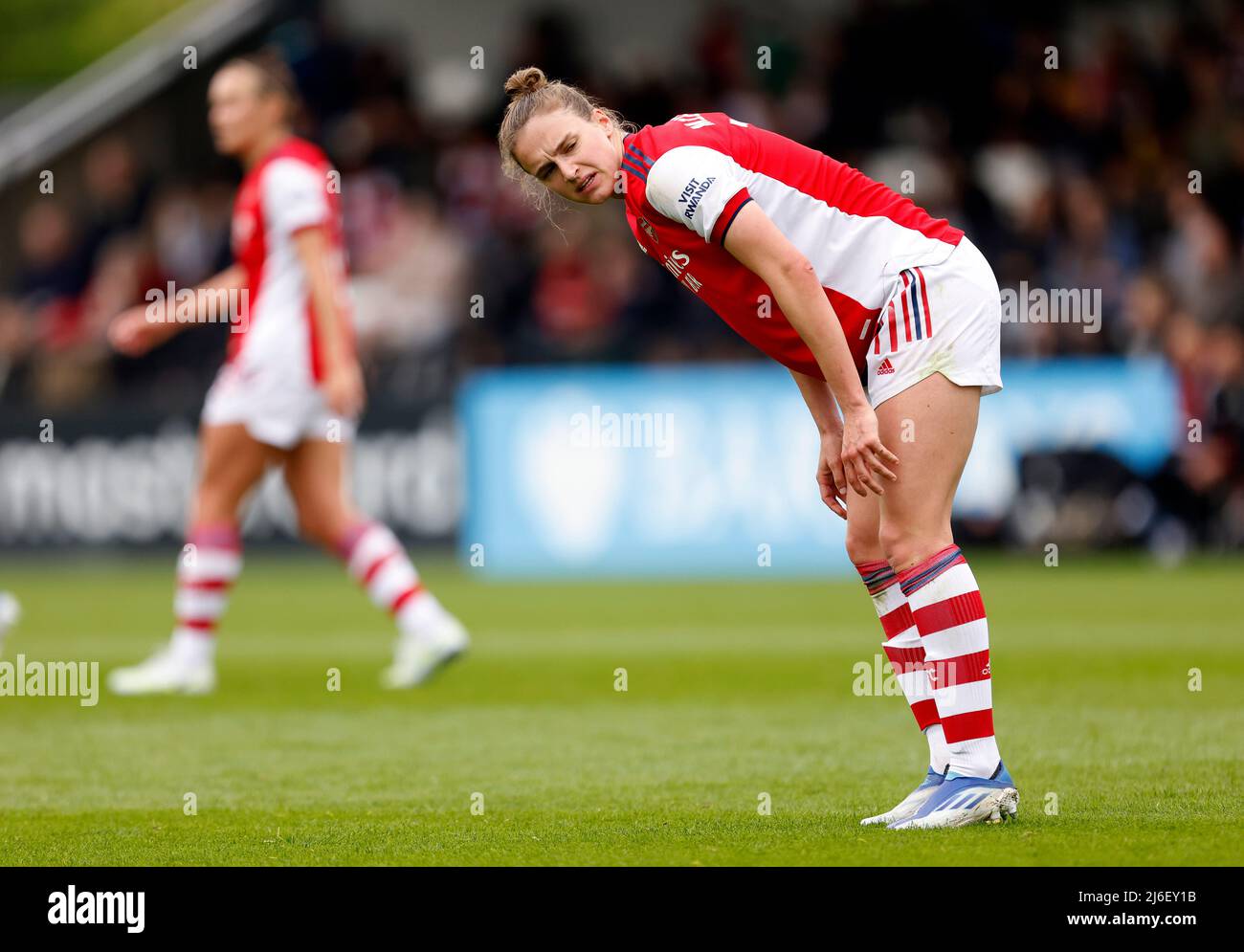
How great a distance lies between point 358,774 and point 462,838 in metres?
1.37

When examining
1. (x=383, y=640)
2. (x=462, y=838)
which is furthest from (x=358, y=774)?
(x=383, y=640)

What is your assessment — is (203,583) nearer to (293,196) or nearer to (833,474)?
(293,196)

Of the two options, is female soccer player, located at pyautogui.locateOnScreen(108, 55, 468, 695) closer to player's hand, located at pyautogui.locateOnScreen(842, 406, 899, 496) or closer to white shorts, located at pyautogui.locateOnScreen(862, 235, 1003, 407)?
white shorts, located at pyautogui.locateOnScreen(862, 235, 1003, 407)

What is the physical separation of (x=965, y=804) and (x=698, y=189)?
1.75m

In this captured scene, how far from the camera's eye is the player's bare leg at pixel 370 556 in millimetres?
8617

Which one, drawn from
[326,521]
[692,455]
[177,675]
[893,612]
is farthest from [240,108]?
[692,455]

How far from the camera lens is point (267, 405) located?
28.2 feet

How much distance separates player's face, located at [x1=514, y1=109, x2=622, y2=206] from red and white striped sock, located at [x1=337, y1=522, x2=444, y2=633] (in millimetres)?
3857

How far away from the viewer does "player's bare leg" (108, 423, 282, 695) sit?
858 centimetres

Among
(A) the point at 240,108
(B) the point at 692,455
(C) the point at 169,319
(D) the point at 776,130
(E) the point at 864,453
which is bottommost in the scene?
(E) the point at 864,453

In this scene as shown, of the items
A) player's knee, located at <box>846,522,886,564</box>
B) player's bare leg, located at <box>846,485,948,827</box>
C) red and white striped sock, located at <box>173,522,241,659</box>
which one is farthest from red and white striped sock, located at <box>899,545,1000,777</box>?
red and white striped sock, located at <box>173,522,241,659</box>

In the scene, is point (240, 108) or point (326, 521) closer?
point (240, 108)

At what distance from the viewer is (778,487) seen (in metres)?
15.4
